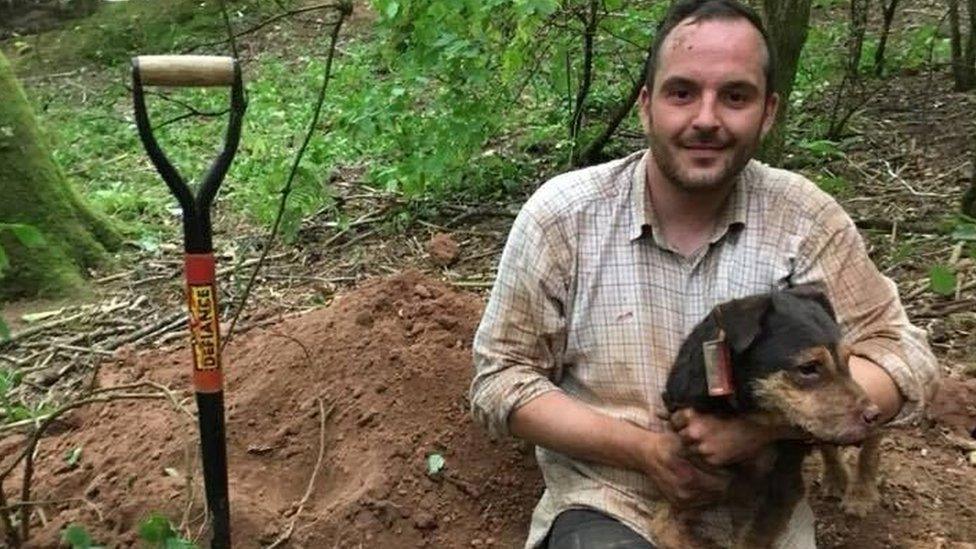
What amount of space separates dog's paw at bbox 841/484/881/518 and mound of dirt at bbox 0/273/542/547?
1.04m

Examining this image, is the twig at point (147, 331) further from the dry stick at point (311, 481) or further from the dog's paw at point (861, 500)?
the dog's paw at point (861, 500)

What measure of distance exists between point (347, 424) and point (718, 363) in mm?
1785

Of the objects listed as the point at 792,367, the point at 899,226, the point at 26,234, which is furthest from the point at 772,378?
the point at 899,226

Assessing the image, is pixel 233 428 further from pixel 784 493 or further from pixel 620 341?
pixel 784 493

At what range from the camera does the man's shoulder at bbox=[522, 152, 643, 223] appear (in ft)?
10.1

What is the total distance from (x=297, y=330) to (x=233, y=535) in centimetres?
129

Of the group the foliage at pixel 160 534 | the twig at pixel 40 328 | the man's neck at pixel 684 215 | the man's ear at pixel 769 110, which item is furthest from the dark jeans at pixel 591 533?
the twig at pixel 40 328

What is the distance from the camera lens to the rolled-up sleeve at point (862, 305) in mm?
2992

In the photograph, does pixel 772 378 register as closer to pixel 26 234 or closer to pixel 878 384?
Result: pixel 878 384

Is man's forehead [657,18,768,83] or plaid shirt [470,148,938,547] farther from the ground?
man's forehead [657,18,768,83]

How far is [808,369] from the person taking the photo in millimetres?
2590

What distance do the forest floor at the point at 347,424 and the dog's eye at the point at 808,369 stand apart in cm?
131

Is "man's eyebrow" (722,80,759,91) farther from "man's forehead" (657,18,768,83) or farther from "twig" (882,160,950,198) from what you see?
"twig" (882,160,950,198)

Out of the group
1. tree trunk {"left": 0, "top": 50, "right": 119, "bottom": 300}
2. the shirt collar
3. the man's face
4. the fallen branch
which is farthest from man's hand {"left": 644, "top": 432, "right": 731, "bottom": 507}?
tree trunk {"left": 0, "top": 50, "right": 119, "bottom": 300}
